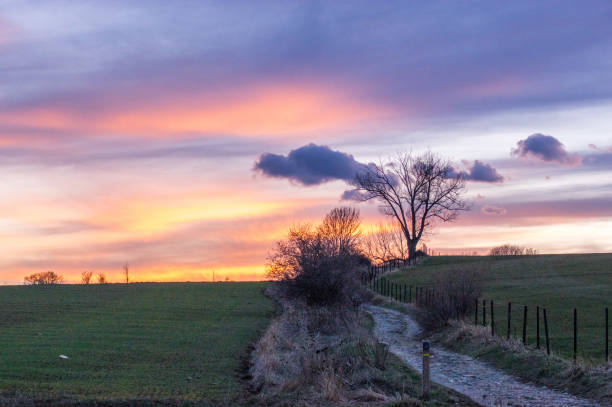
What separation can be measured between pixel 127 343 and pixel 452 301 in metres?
15.0

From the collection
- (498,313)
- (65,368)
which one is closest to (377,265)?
(498,313)

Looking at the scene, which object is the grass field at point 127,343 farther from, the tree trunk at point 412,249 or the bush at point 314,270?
the tree trunk at point 412,249

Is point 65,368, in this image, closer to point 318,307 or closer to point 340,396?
point 340,396

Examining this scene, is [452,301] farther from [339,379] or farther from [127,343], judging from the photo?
[339,379]

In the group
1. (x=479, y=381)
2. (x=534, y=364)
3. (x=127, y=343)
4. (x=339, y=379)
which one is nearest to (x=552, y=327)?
(x=534, y=364)

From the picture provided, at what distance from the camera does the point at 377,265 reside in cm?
8312

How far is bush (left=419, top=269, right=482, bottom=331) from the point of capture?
3144cm

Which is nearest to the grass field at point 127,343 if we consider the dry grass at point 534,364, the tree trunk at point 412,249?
the dry grass at point 534,364

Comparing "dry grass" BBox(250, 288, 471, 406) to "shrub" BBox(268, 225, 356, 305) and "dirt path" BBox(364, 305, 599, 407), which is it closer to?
"dirt path" BBox(364, 305, 599, 407)

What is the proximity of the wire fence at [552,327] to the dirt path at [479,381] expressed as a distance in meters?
2.33

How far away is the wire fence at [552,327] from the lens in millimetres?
23300

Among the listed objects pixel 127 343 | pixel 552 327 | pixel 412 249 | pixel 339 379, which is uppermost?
pixel 412 249

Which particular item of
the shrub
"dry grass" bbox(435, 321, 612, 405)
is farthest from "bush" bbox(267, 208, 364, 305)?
"dry grass" bbox(435, 321, 612, 405)

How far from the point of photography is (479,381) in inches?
758
